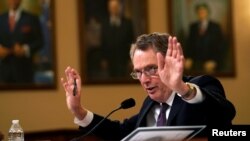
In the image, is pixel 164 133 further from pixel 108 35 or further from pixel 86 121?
pixel 108 35

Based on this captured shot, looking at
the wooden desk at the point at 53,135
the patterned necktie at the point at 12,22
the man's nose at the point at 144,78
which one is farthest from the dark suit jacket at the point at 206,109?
the patterned necktie at the point at 12,22

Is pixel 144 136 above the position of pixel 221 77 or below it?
above

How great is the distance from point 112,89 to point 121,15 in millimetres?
953

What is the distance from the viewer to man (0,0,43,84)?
19.1 feet

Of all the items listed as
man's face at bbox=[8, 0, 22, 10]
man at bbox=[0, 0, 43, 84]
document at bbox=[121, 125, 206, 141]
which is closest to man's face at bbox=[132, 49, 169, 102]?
document at bbox=[121, 125, 206, 141]

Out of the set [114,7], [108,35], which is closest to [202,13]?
[114,7]

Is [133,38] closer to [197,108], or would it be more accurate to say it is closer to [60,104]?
[60,104]

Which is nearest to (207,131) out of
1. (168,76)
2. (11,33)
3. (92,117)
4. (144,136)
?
(144,136)

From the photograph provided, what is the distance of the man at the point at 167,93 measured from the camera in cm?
279

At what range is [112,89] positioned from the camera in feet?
21.7

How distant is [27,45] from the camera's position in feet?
19.6

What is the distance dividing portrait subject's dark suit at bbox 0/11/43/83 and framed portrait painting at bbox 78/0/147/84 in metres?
0.60

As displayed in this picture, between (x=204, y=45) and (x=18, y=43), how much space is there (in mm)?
2704

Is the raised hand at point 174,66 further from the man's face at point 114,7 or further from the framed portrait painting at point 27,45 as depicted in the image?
the man's face at point 114,7
